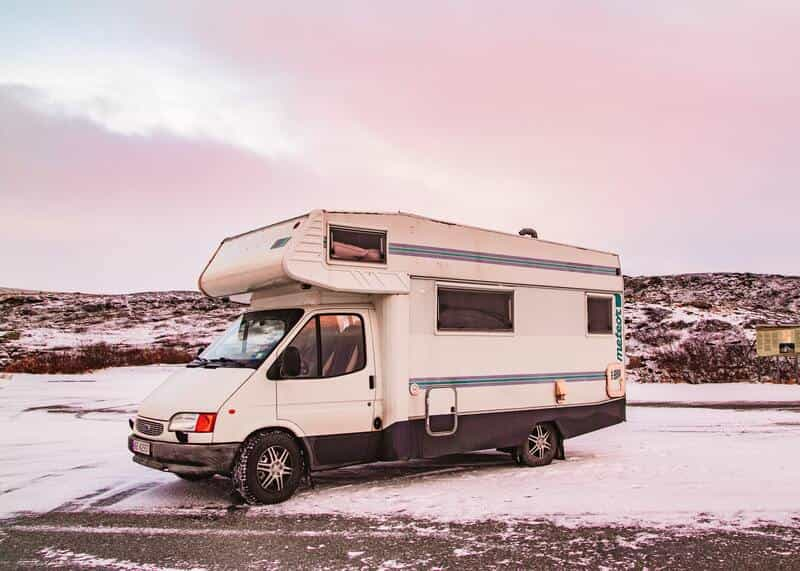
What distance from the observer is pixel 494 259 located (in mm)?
9797

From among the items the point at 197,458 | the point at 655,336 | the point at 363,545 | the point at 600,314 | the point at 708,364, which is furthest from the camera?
the point at 655,336

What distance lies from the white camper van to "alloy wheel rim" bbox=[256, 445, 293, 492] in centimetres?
1

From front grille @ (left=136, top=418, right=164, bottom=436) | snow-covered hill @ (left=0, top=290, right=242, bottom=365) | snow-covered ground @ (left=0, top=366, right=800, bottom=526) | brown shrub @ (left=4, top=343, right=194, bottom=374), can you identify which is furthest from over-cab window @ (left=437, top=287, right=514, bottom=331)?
snow-covered hill @ (left=0, top=290, right=242, bottom=365)

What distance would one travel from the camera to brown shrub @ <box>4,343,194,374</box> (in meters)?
26.8

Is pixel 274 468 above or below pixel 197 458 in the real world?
below

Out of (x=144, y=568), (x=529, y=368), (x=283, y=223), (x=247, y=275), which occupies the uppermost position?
(x=283, y=223)

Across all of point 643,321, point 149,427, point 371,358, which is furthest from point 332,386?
point 643,321

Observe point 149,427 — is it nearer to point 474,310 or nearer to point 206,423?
point 206,423

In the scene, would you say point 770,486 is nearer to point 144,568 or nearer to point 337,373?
point 337,373

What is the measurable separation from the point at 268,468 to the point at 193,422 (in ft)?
2.96

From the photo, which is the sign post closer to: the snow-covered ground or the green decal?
the snow-covered ground

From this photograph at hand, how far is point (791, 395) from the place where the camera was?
19766 millimetres

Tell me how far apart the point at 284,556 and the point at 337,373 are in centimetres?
262

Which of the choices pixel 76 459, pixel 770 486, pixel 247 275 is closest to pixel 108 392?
pixel 76 459
